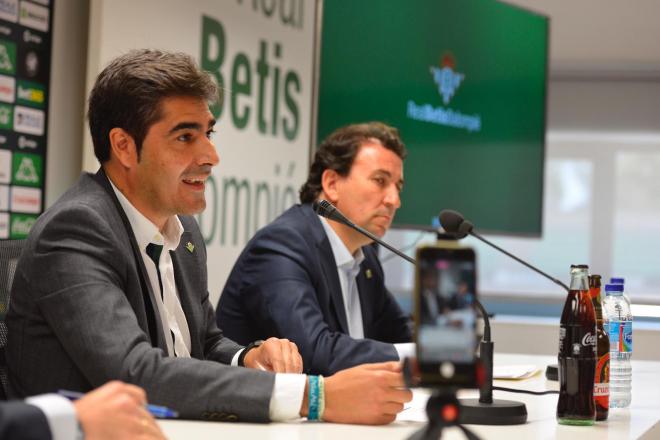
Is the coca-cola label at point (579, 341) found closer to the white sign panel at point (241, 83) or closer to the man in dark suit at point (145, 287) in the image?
the man in dark suit at point (145, 287)

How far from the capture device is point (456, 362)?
1.01m

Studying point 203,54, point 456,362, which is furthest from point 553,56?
point 456,362

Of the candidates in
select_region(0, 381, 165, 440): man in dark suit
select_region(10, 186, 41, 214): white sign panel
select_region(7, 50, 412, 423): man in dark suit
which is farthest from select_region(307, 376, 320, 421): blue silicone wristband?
select_region(10, 186, 41, 214): white sign panel

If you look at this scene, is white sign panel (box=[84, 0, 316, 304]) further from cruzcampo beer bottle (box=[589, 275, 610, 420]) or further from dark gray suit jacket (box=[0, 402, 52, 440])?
dark gray suit jacket (box=[0, 402, 52, 440])

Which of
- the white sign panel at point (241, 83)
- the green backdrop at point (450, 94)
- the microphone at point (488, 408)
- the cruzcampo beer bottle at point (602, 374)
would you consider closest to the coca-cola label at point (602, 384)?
the cruzcampo beer bottle at point (602, 374)

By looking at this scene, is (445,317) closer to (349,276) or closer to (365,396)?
(365,396)

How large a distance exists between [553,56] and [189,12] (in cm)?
391

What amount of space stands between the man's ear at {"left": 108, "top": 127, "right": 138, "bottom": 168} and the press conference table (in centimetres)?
57

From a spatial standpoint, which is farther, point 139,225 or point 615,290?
point 615,290

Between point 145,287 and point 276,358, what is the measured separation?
0.33 meters

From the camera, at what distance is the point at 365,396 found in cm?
163

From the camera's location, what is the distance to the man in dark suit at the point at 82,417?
3.56 ft

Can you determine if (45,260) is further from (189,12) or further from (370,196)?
(189,12)

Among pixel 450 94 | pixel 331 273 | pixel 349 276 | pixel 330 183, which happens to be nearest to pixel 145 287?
pixel 331 273
